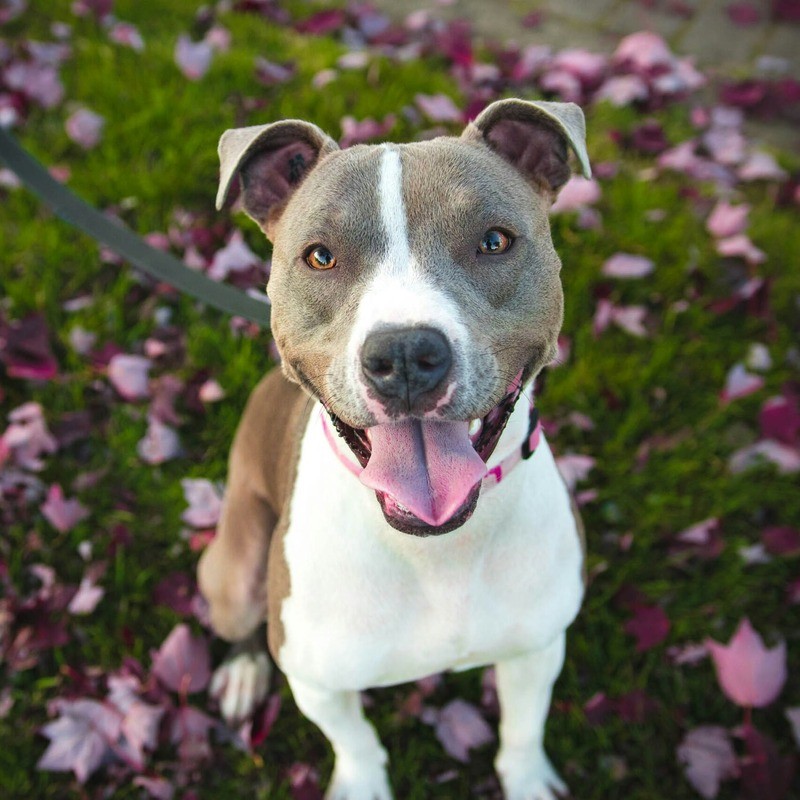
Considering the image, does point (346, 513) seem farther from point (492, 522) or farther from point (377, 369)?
point (377, 369)

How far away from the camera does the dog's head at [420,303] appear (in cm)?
183

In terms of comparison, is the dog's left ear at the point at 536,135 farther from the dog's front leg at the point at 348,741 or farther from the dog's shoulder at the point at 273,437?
the dog's front leg at the point at 348,741

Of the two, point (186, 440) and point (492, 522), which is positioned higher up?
point (492, 522)

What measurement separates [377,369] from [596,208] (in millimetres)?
3072

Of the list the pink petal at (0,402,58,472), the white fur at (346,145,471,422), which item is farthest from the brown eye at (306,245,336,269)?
the pink petal at (0,402,58,472)

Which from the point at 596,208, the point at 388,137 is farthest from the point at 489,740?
the point at 388,137

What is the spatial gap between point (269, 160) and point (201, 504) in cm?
176

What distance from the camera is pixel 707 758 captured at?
2.97m

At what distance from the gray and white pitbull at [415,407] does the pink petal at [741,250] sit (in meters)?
2.25

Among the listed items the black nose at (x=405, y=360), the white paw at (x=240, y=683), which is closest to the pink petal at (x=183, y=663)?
the white paw at (x=240, y=683)

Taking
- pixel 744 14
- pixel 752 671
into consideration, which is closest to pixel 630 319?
pixel 752 671

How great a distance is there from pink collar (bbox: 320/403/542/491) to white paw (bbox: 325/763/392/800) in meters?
1.23

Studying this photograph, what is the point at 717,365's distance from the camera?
4.04m

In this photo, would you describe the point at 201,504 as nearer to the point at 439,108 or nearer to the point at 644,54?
the point at 439,108
